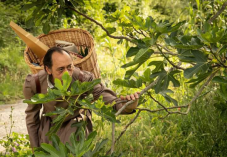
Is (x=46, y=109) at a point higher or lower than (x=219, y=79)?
lower

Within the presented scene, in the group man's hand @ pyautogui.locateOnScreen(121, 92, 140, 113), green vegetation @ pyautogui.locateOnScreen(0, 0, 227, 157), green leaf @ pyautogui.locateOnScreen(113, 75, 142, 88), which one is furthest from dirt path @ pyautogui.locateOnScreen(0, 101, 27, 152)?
green leaf @ pyautogui.locateOnScreen(113, 75, 142, 88)

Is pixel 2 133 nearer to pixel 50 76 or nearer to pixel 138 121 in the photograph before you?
pixel 138 121

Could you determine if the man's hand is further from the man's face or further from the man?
the man's face

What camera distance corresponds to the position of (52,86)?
8.84 ft

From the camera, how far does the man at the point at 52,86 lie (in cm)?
254

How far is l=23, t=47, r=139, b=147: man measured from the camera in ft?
8.32

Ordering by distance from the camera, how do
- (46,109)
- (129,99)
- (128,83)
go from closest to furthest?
(128,83) → (129,99) → (46,109)

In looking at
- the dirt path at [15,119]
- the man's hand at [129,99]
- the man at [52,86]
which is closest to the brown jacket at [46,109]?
the man at [52,86]

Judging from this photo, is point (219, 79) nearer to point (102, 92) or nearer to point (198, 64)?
point (198, 64)

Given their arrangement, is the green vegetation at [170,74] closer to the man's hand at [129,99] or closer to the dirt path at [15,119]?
the man's hand at [129,99]

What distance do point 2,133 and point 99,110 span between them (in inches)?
122

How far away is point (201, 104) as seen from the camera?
375 cm

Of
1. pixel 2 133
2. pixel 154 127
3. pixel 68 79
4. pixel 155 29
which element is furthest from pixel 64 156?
pixel 2 133

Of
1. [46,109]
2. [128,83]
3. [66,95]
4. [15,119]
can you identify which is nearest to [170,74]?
[128,83]
